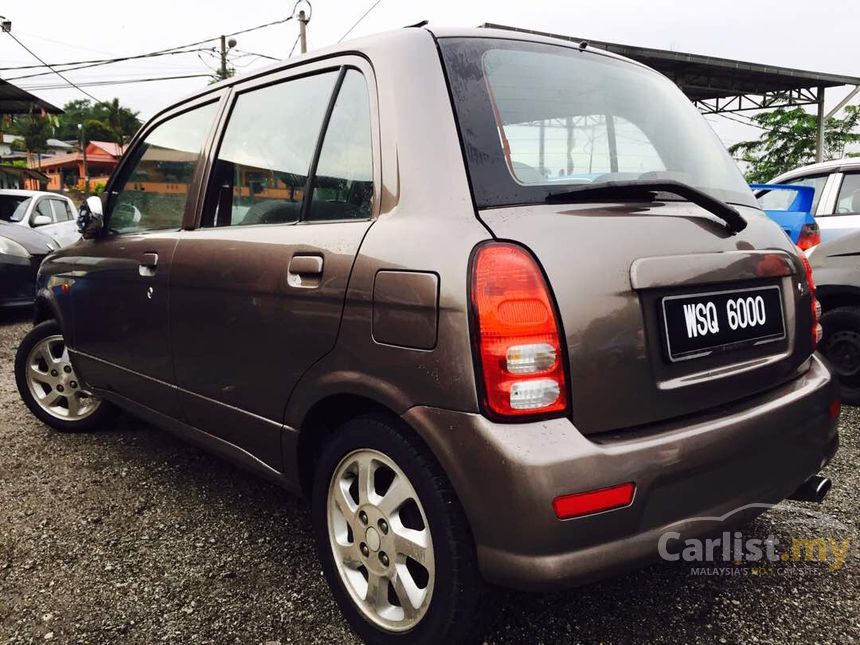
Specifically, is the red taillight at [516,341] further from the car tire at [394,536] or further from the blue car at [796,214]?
the blue car at [796,214]

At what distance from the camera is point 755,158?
23062 millimetres

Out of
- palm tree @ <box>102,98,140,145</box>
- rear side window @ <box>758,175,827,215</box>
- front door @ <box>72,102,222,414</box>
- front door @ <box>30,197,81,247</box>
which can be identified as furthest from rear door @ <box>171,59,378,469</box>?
palm tree @ <box>102,98,140,145</box>

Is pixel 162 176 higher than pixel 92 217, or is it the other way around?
pixel 162 176

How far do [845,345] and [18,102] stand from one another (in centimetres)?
3150

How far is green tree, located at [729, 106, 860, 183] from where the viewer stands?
71.8 ft

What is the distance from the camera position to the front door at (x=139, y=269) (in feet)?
8.64

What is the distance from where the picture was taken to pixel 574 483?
1416mm

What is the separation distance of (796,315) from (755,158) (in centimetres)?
2418

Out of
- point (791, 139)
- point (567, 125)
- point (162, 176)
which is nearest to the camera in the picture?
point (567, 125)

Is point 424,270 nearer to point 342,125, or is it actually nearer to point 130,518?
point 342,125

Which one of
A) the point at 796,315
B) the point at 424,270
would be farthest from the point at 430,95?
the point at 796,315

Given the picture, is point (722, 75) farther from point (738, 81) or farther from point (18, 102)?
point (18, 102)

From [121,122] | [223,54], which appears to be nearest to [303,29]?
[223,54]

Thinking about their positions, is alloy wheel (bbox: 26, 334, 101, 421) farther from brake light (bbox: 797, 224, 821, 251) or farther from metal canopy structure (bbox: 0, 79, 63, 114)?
metal canopy structure (bbox: 0, 79, 63, 114)
